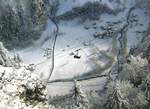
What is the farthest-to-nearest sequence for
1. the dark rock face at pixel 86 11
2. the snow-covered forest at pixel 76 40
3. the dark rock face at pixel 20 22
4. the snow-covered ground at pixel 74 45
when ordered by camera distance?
the dark rock face at pixel 86 11 < the dark rock face at pixel 20 22 < the snow-covered ground at pixel 74 45 < the snow-covered forest at pixel 76 40

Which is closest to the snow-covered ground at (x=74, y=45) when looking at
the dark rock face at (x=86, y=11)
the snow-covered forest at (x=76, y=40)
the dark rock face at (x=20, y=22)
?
the snow-covered forest at (x=76, y=40)

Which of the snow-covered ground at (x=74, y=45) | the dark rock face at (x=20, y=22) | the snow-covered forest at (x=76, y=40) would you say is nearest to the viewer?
the snow-covered forest at (x=76, y=40)

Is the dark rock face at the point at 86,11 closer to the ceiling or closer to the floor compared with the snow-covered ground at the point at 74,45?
closer to the ceiling

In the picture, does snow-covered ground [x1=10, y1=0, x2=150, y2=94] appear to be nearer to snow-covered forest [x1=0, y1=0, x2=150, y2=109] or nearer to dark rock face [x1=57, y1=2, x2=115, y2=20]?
snow-covered forest [x1=0, y1=0, x2=150, y2=109]

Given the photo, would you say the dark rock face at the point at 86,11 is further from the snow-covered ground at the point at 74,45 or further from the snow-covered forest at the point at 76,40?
the snow-covered ground at the point at 74,45

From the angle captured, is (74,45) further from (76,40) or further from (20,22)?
(20,22)

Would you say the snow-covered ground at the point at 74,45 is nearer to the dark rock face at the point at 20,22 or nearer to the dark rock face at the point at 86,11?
the dark rock face at the point at 86,11

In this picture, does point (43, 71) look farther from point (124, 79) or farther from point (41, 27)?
point (124, 79)

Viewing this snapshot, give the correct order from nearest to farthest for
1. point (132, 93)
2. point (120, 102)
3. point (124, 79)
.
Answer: point (120, 102) → point (132, 93) → point (124, 79)

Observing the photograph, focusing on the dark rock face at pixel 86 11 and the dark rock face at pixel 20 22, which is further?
the dark rock face at pixel 86 11

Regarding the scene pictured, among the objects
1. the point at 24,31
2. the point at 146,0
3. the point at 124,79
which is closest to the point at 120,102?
the point at 124,79
